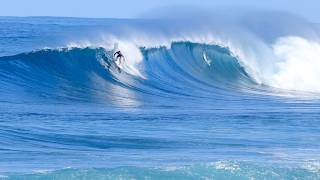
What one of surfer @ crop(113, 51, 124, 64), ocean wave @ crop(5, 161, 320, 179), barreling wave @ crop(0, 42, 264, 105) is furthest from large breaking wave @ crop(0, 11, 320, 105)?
ocean wave @ crop(5, 161, 320, 179)

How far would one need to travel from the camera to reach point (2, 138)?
15.2 metres

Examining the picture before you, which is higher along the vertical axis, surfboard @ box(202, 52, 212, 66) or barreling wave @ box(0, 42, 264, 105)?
surfboard @ box(202, 52, 212, 66)

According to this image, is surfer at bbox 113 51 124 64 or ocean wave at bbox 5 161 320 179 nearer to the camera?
ocean wave at bbox 5 161 320 179

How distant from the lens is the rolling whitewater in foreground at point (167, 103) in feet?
43.1

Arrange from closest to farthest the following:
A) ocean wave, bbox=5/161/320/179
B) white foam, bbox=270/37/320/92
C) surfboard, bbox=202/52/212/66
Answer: ocean wave, bbox=5/161/320/179 < surfboard, bbox=202/52/212/66 < white foam, bbox=270/37/320/92

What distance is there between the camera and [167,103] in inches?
877

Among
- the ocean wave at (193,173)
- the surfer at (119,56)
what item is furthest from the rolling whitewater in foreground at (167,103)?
the surfer at (119,56)

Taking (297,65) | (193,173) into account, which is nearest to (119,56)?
(297,65)

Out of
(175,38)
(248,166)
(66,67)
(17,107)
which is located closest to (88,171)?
(248,166)

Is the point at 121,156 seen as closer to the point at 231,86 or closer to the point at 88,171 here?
the point at 88,171

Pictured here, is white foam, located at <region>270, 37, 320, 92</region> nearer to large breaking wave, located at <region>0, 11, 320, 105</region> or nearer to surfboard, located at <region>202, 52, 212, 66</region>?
large breaking wave, located at <region>0, 11, 320, 105</region>

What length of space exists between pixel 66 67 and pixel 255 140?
10.2 meters

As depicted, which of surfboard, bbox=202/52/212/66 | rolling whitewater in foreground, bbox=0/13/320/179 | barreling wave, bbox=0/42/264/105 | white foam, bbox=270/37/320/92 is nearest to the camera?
rolling whitewater in foreground, bbox=0/13/320/179

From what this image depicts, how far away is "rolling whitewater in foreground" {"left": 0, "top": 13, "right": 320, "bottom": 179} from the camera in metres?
13.1
